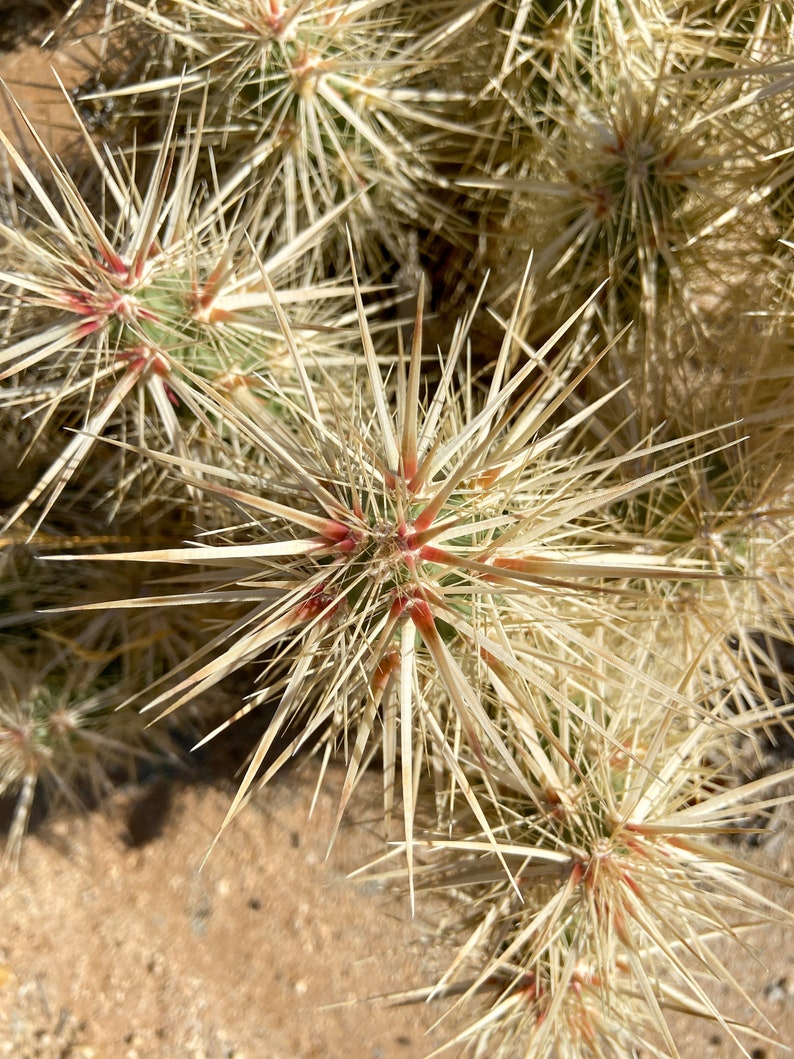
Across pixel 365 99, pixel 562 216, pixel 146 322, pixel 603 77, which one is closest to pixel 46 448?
pixel 146 322

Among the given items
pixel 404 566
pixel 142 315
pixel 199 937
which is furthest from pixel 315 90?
pixel 199 937

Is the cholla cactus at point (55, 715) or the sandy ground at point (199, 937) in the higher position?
the cholla cactus at point (55, 715)

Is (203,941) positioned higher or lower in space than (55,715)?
lower

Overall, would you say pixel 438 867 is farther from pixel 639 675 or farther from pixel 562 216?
pixel 562 216

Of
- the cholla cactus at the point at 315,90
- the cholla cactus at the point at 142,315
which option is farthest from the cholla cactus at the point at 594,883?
the cholla cactus at the point at 315,90

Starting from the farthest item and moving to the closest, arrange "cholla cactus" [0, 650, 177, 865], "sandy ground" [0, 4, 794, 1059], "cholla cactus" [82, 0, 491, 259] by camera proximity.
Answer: "sandy ground" [0, 4, 794, 1059] < "cholla cactus" [0, 650, 177, 865] < "cholla cactus" [82, 0, 491, 259]

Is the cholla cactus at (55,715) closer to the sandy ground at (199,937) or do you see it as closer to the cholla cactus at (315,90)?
the sandy ground at (199,937)

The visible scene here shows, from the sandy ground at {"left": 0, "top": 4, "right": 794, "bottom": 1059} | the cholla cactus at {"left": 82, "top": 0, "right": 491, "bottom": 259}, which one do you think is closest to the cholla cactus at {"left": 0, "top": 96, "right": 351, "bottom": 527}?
the cholla cactus at {"left": 82, "top": 0, "right": 491, "bottom": 259}

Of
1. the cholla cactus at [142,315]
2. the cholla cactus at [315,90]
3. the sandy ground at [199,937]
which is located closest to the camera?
the cholla cactus at [142,315]

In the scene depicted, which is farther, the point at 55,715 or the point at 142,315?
the point at 55,715

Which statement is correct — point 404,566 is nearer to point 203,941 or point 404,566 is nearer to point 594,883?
point 594,883

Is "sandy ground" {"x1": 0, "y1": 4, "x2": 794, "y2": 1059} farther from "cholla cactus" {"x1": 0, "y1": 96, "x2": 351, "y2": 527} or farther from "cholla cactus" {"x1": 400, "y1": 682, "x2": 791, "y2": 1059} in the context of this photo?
"cholla cactus" {"x1": 0, "y1": 96, "x2": 351, "y2": 527}

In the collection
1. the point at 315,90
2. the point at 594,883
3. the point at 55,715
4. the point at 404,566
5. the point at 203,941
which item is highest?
the point at 315,90
